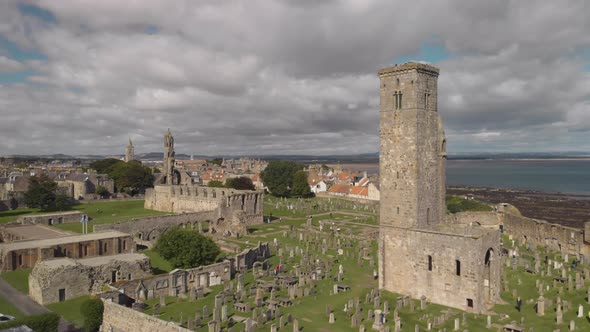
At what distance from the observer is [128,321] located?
19328 millimetres

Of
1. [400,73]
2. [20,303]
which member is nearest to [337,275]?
[400,73]

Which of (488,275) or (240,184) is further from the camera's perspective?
(240,184)

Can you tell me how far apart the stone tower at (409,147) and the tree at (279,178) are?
55.8 meters

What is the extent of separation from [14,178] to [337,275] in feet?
205

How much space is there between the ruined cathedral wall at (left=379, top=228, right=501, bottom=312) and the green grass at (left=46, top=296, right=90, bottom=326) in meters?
16.2

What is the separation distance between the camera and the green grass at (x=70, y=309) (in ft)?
70.3

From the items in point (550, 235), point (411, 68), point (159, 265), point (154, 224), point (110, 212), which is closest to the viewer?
point (411, 68)

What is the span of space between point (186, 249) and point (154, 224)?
1850 cm

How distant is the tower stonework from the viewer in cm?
2291

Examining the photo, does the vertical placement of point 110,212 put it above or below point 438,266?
below

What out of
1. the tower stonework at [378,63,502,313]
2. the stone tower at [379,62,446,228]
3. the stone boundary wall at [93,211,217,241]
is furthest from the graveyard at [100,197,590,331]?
the stone boundary wall at [93,211,217,241]

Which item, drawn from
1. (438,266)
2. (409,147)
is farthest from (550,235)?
(409,147)

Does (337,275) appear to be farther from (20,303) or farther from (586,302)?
(20,303)

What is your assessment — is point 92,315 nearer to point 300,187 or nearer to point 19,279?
point 19,279
